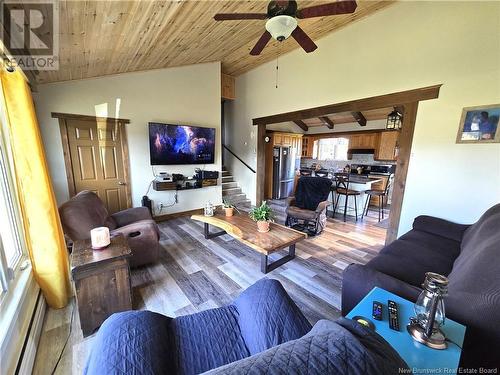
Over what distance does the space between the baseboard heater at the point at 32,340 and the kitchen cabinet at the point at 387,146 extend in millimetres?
7202

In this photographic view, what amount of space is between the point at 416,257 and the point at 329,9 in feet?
7.60

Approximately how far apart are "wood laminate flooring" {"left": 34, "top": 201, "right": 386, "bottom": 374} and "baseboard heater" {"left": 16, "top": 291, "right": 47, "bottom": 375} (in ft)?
0.18

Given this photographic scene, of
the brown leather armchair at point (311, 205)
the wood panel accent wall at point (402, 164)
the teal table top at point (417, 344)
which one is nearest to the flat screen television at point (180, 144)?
the brown leather armchair at point (311, 205)

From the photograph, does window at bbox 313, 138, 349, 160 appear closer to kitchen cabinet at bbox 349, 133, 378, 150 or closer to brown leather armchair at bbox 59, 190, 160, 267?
kitchen cabinet at bbox 349, 133, 378, 150

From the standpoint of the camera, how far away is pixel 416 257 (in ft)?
6.48

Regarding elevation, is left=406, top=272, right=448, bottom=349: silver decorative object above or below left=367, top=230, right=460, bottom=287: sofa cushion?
above

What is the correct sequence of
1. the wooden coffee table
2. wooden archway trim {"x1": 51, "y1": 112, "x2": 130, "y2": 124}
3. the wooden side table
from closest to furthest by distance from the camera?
the wooden side table → the wooden coffee table → wooden archway trim {"x1": 51, "y1": 112, "x2": 130, "y2": 124}

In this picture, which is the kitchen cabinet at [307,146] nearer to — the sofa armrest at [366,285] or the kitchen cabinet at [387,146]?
the kitchen cabinet at [387,146]

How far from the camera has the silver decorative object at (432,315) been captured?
2.86 feet

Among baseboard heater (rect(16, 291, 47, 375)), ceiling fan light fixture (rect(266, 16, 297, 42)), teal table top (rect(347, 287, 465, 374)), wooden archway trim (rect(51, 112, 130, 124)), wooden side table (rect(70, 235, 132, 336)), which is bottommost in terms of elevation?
baseboard heater (rect(16, 291, 47, 375))

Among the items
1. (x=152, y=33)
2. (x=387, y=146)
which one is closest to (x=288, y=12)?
(x=152, y=33)

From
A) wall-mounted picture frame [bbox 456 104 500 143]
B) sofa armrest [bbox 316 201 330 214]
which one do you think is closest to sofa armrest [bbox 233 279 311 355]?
sofa armrest [bbox 316 201 330 214]

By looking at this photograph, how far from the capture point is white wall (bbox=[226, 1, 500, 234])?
2.39m

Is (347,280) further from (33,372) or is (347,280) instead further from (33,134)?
(33,134)
